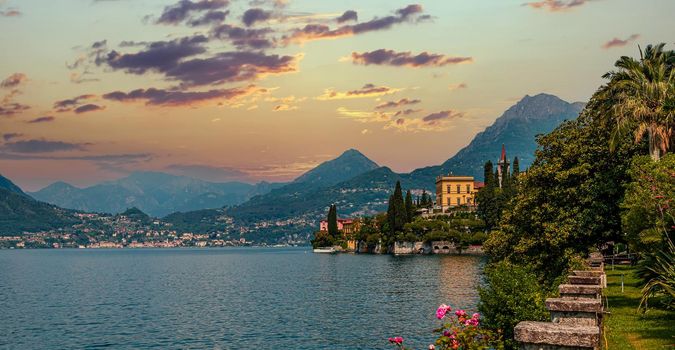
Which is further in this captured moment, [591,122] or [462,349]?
[591,122]

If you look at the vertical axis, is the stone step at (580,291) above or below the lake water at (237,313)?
above

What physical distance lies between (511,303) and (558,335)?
15959mm

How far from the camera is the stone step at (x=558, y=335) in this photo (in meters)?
9.45

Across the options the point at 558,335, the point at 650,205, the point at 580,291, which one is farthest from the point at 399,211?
the point at 558,335

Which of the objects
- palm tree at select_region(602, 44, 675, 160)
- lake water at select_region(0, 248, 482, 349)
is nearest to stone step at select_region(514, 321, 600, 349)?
palm tree at select_region(602, 44, 675, 160)

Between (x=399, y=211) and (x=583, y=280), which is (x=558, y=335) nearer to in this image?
(x=583, y=280)

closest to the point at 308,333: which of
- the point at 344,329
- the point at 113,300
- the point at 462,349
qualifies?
the point at 344,329

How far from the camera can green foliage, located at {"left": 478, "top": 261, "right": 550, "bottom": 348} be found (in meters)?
24.8

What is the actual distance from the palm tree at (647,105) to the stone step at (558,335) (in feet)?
92.2

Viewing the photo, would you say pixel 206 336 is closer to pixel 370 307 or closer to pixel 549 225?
pixel 370 307

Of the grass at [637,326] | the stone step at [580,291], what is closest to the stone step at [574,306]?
the stone step at [580,291]

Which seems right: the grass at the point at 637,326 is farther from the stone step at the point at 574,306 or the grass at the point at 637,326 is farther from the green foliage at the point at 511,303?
the stone step at the point at 574,306

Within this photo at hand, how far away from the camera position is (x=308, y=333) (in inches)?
1941

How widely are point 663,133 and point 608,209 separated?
232 inches
